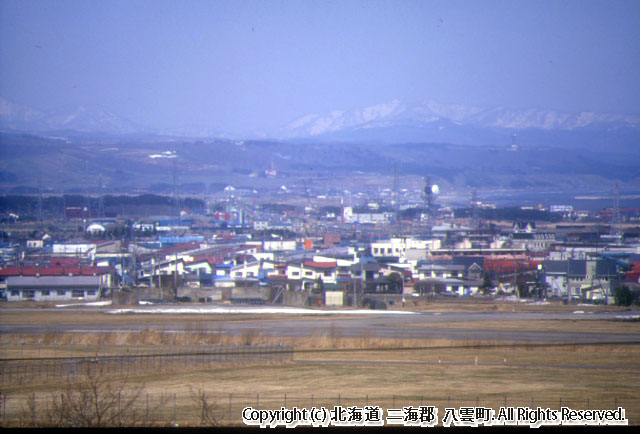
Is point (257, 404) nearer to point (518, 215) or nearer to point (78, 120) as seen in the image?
point (518, 215)

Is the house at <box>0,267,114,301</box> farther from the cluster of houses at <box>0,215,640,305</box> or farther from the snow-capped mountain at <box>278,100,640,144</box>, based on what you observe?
the snow-capped mountain at <box>278,100,640,144</box>

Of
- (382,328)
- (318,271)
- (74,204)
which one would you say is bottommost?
(382,328)

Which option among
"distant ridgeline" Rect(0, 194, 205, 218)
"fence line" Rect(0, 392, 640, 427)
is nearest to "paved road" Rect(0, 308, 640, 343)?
"fence line" Rect(0, 392, 640, 427)

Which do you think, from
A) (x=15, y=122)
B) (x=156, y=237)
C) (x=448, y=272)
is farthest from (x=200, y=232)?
(x=15, y=122)

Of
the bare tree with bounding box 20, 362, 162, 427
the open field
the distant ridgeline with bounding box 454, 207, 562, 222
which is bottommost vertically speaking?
the open field

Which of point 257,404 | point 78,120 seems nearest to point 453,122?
point 78,120

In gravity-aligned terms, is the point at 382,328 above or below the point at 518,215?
below

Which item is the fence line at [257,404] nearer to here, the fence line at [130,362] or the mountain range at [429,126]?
the fence line at [130,362]

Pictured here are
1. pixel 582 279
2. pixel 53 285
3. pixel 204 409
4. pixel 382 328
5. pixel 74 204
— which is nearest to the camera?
pixel 204 409
